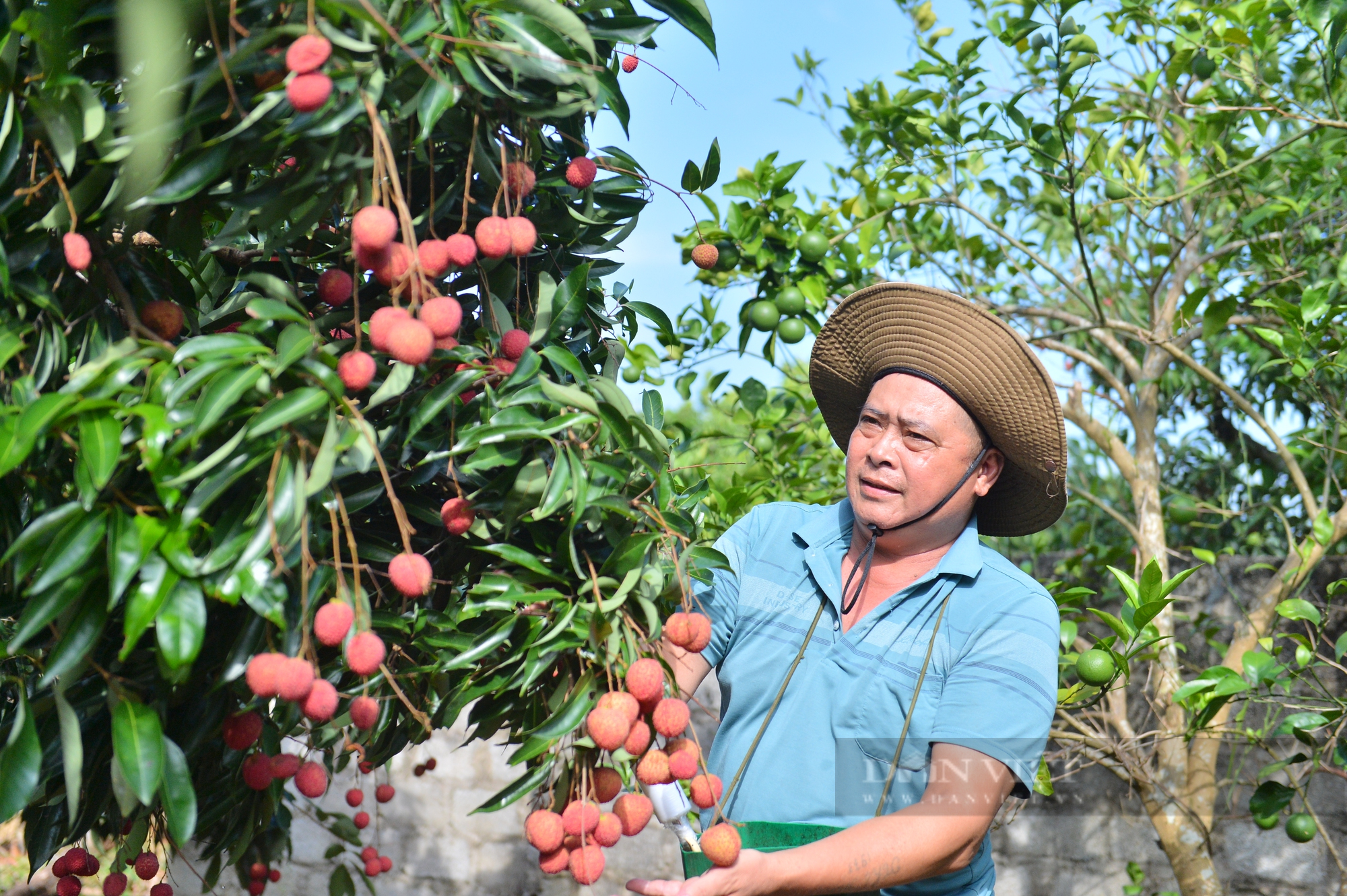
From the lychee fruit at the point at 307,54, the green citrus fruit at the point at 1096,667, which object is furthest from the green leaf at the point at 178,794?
the green citrus fruit at the point at 1096,667

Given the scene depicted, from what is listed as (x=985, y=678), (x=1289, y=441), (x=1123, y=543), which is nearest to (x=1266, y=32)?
(x=1289, y=441)

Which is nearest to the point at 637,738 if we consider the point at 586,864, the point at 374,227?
the point at 586,864

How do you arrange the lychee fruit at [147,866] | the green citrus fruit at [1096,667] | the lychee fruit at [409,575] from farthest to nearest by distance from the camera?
the green citrus fruit at [1096,667] < the lychee fruit at [147,866] < the lychee fruit at [409,575]

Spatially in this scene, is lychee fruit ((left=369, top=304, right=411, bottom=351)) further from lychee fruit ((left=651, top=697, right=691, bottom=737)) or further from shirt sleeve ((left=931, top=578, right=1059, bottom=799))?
shirt sleeve ((left=931, top=578, right=1059, bottom=799))

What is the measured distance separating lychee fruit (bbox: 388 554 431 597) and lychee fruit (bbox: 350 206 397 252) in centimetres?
25

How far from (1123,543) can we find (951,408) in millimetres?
1543

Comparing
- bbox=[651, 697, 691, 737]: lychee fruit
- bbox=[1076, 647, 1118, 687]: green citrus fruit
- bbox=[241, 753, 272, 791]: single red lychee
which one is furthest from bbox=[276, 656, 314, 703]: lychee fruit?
bbox=[1076, 647, 1118, 687]: green citrus fruit

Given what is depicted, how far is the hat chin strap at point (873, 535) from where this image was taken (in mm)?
1467

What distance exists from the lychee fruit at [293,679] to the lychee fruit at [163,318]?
13.3 inches

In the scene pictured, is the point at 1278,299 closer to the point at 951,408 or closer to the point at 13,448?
the point at 951,408

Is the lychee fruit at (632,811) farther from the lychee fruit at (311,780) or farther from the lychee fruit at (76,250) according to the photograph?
the lychee fruit at (76,250)

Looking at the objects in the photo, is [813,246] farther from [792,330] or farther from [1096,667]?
[1096,667]

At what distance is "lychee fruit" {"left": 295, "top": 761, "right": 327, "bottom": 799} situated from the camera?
0.98 meters

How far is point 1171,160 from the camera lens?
2.86m
